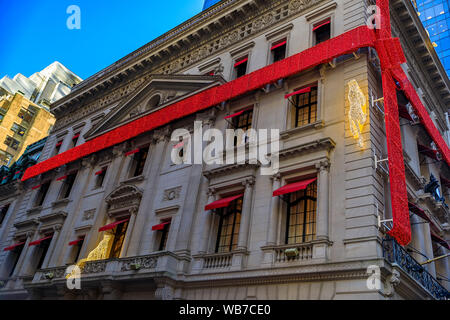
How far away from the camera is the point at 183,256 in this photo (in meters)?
18.5

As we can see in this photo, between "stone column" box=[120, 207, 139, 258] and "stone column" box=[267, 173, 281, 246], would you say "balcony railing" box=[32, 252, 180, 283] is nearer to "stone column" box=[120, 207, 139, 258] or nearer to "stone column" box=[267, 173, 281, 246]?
"stone column" box=[120, 207, 139, 258]

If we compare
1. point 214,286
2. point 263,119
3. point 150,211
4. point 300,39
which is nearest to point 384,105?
point 263,119

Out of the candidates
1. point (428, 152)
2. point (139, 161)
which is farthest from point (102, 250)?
point (428, 152)

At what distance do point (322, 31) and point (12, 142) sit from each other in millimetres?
66169

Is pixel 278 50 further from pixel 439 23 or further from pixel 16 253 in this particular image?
pixel 439 23

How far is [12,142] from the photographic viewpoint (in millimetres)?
71062

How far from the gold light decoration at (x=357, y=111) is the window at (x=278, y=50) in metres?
7.58

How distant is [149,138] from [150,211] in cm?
604

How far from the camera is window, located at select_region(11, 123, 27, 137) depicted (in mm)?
71750

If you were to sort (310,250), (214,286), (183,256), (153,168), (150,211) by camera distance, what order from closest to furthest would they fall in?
1. (310,250)
2. (214,286)
3. (183,256)
4. (150,211)
5. (153,168)

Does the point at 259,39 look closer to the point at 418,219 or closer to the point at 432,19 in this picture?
the point at 418,219

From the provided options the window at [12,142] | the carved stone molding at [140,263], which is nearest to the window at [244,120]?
the carved stone molding at [140,263]

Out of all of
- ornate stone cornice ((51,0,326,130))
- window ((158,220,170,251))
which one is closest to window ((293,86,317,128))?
ornate stone cornice ((51,0,326,130))

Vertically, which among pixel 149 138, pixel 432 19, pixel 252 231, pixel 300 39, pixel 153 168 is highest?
pixel 432 19
